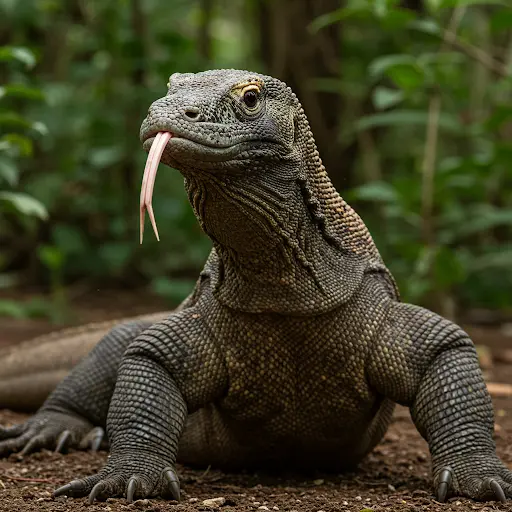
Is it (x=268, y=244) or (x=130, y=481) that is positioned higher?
(x=268, y=244)

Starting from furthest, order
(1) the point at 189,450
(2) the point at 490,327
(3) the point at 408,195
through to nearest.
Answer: (2) the point at 490,327 < (3) the point at 408,195 < (1) the point at 189,450

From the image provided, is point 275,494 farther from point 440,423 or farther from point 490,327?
point 490,327

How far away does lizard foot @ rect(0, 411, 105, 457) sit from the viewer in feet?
17.1

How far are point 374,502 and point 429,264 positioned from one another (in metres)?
4.51

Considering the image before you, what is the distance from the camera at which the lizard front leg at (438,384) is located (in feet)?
13.9

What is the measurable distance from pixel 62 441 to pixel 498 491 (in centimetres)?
238

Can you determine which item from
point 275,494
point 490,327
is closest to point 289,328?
point 275,494

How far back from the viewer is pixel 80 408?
555 cm

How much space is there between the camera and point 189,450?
5.06 m

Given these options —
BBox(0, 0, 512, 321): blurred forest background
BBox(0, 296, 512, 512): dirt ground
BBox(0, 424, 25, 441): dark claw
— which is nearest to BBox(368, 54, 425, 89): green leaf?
BBox(0, 0, 512, 321): blurred forest background

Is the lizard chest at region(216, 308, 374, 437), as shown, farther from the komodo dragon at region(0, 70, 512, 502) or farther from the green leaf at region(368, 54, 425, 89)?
the green leaf at region(368, 54, 425, 89)

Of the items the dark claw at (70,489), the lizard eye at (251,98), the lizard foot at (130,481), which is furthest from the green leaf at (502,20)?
the dark claw at (70,489)

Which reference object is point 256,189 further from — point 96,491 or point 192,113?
point 96,491

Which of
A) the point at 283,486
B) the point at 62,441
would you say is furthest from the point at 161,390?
the point at 62,441
